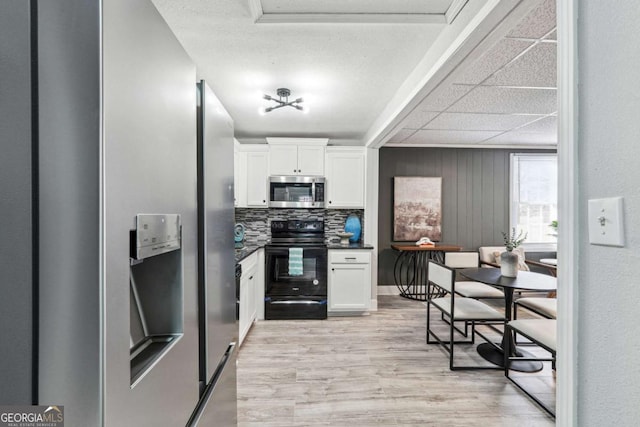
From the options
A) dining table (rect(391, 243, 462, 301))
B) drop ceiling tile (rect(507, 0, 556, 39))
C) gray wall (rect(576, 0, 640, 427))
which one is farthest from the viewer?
dining table (rect(391, 243, 462, 301))

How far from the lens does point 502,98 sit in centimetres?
273

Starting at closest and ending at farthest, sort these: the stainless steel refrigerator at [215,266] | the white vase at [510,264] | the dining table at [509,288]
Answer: the stainless steel refrigerator at [215,266]
the dining table at [509,288]
the white vase at [510,264]

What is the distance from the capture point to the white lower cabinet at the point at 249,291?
9.37ft

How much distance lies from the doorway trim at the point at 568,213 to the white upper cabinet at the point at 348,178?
3.29 meters

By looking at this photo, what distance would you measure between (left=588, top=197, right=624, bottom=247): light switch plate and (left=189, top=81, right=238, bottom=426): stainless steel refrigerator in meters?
1.06

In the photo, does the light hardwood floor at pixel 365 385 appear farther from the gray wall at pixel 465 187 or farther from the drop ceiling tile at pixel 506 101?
the drop ceiling tile at pixel 506 101

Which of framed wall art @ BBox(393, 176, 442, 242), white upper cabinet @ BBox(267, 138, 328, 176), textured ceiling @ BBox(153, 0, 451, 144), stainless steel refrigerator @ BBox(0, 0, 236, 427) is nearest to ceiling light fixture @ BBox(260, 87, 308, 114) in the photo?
textured ceiling @ BBox(153, 0, 451, 144)

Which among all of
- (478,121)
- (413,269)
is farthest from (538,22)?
(413,269)

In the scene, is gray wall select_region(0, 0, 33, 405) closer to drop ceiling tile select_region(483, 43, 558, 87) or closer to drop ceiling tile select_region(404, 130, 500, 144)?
drop ceiling tile select_region(483, 43, 558, 87)

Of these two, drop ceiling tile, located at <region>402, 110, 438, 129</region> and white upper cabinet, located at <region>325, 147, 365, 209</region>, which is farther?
white upper cabinet, located at <region>325, 147, 365, 209</region>

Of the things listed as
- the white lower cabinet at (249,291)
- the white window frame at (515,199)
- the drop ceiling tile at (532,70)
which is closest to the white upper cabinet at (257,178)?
the white lower cabinet at (249,291)

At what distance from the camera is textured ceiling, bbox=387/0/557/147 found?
70.5 inches

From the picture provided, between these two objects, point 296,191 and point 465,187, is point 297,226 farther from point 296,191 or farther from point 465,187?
point 465,187

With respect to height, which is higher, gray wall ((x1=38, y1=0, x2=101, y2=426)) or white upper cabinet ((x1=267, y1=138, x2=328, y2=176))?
white upper cabinet ((x1=267, y1=138, x2=328, y2=176))
